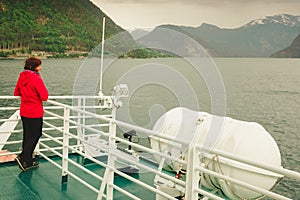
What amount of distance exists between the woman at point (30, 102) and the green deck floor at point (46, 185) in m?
0.23

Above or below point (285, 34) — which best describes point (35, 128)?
below

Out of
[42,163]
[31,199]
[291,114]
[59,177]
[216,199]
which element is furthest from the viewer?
[291,114]

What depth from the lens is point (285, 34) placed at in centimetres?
11612

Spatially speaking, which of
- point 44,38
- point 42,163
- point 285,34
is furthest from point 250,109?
point 285,34

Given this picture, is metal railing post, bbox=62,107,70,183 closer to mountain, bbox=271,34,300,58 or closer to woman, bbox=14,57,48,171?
woman, bbox=14,57,48,171

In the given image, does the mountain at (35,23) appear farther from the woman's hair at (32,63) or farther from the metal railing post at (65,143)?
the metal railing post at (65,143)

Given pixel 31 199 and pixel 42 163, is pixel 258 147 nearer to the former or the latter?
pixel 31 199

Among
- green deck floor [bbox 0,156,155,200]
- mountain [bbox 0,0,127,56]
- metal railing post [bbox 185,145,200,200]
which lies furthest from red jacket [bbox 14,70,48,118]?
mountain [bbox 0,0,127,56]

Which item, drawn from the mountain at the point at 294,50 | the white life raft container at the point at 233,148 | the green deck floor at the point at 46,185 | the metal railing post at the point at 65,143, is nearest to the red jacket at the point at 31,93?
the metal railing post at the point at 65,143

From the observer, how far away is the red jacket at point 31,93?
4304mm

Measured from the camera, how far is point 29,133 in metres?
4.48

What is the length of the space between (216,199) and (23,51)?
76323 millimetres

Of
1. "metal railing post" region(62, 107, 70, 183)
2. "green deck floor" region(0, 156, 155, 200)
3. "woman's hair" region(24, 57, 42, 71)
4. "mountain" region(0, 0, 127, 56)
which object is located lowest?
"green deck floor" region(0, 156, 155, 200)

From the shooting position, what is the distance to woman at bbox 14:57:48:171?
14.1 feet
